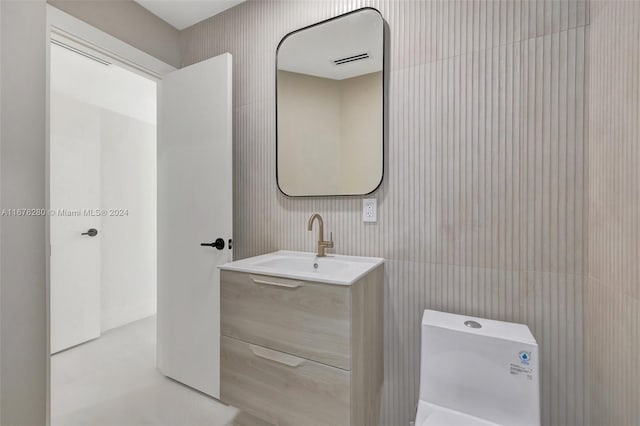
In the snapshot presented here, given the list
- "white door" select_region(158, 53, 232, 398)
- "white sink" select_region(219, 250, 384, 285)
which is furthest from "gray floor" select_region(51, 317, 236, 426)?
"white sink" select_region(219, 250, 384, 285)

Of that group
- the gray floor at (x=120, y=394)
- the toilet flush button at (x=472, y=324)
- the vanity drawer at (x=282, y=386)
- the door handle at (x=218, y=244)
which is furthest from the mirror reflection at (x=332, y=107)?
the gray floor at (x=120, y=394)

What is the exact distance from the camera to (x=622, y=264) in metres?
0.86

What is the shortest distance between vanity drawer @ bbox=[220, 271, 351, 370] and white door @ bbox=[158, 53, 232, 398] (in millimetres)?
499

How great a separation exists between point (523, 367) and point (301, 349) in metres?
0.82

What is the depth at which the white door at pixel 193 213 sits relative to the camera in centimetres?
173

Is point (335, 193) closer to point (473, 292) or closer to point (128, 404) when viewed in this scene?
point (473, 292)

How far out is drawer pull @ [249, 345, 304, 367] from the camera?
3.74ft

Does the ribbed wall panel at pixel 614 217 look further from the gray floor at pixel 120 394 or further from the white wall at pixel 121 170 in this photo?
the white wall at pixel 121 170

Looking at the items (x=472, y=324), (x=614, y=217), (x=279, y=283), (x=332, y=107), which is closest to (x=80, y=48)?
(x=332, y=107)

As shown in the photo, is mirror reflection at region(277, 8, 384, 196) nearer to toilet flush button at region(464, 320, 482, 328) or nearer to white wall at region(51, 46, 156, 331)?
toilet flush button at region(464, 320, 482, 328)

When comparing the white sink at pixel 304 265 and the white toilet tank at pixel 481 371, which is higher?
the white sink at pixel 304 265

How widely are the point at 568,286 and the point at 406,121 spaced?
0.99 metres

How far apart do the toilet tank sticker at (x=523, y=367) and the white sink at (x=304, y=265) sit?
24.5 inches

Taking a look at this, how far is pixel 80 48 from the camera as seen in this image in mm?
1600
